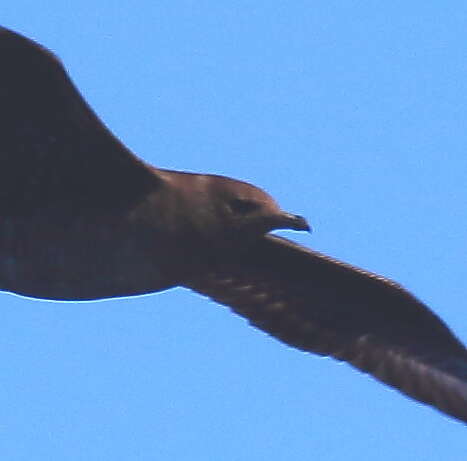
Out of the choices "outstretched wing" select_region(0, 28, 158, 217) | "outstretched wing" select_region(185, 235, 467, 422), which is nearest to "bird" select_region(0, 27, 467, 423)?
"outstretched wing" select_region(0, 28, 158, 217)

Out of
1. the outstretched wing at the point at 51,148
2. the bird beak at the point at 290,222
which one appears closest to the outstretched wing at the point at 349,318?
the bird beak at the point at 290,222

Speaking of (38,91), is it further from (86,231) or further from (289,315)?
(289,315)

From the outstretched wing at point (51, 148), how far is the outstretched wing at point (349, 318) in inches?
61.3

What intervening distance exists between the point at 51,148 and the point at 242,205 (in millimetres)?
1077

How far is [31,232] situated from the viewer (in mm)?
10352

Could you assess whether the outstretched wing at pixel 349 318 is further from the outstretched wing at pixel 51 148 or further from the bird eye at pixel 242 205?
the outstretched wing at pixel 51 148

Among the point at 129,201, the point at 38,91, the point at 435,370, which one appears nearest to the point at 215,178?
the point at 129,201

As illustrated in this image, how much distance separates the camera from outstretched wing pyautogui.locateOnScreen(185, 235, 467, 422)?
38.7ft

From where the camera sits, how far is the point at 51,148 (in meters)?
10.2

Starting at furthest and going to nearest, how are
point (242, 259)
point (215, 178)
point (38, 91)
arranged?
point (242, 259)
point (215, 178)
point (38, 91)

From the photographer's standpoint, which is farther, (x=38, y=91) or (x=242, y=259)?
(x=242, y=259)

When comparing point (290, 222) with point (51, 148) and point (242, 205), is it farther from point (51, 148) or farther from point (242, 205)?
point (51, 148)

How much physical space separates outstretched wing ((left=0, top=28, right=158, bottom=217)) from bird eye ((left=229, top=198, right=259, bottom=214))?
44 cm

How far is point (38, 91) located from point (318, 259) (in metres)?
2.55
